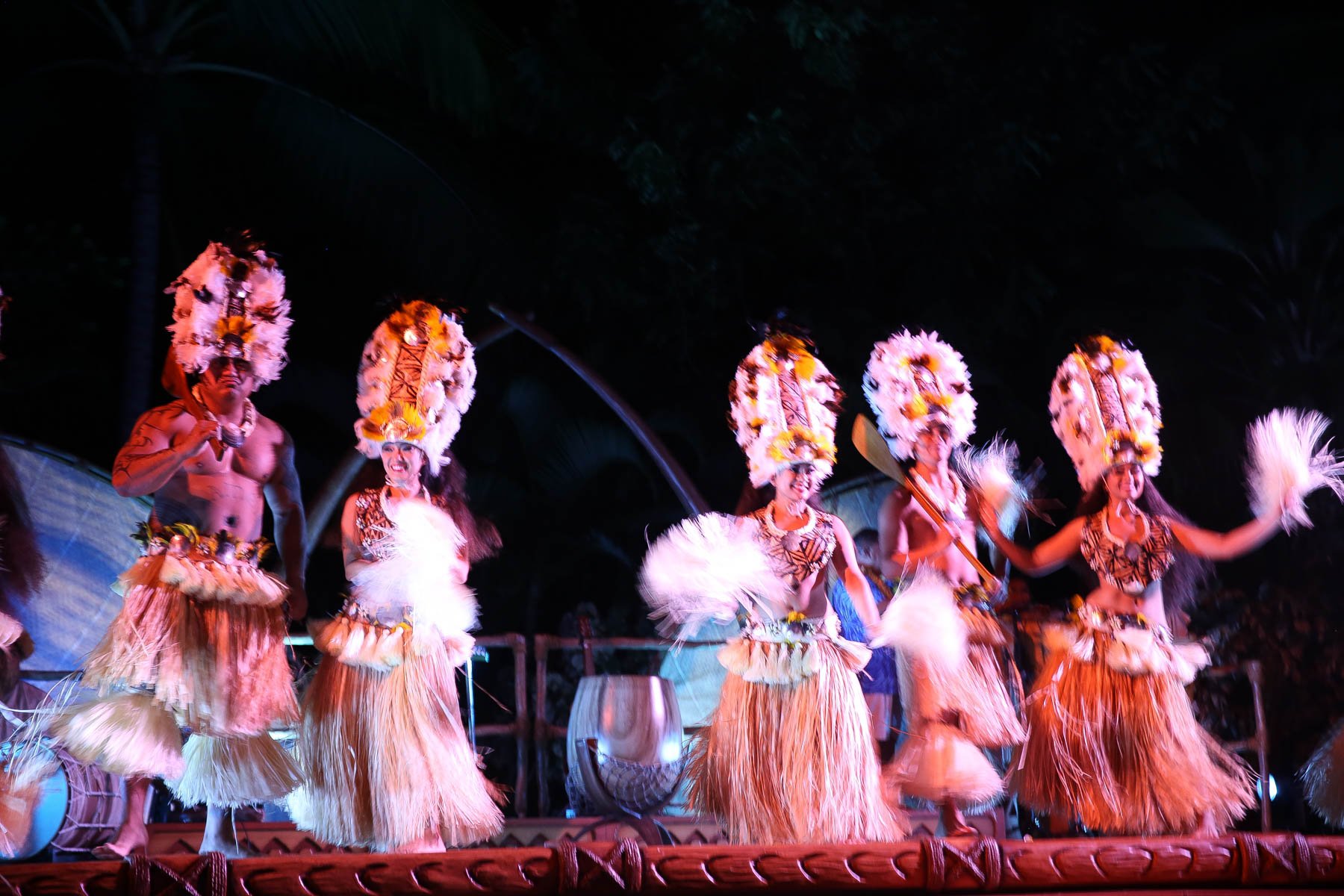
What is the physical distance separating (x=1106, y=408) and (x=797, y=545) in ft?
3.58

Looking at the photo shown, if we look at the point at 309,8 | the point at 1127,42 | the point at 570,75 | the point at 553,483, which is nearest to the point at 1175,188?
the point at 1127,42

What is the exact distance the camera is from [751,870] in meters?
3.50

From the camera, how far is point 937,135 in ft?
29.6

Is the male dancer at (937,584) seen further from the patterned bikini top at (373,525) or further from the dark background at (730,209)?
the dark background at (730,209)

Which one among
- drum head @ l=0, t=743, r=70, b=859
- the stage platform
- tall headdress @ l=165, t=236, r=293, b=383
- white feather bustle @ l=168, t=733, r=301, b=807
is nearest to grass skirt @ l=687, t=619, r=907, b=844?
the stage platform

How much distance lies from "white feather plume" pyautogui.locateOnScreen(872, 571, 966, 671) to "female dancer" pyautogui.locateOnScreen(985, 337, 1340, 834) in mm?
343

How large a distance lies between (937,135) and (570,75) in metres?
2.40

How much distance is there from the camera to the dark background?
822 cm

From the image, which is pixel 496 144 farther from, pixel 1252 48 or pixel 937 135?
pixel 1252 48

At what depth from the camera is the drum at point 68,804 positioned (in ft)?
12.9

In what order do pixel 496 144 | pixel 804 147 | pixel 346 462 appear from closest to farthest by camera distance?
1. pixel 346 462
2. pixel 804 147
3. pixel 496 144

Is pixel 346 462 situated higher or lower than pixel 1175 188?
lower

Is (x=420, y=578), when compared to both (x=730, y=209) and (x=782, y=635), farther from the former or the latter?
(x=730, y=209)

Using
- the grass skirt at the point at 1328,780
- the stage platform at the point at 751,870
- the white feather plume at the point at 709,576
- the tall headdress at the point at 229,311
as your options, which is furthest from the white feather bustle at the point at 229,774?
the grass skirt at the point at 1328,780
